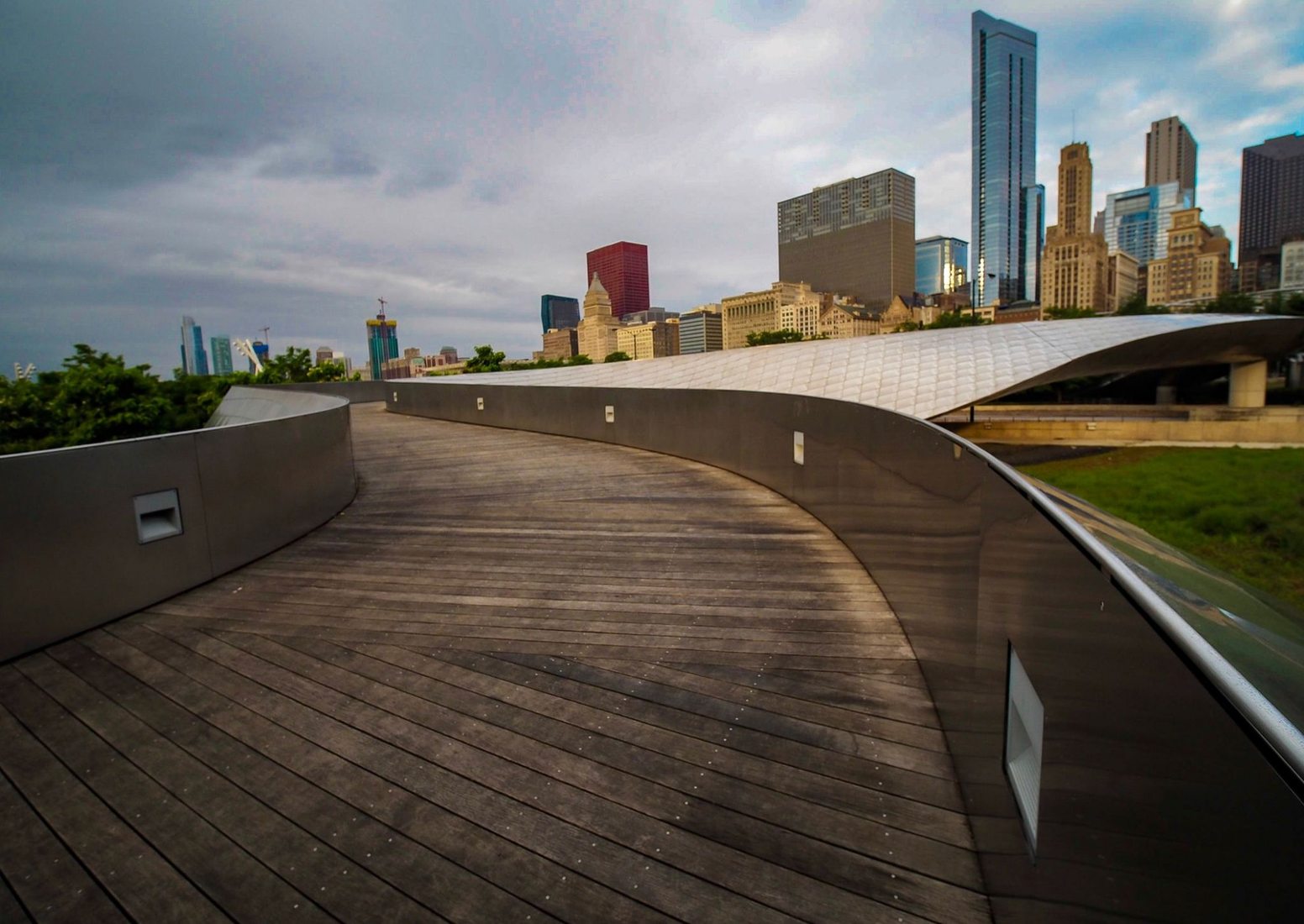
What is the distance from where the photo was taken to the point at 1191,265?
143 m

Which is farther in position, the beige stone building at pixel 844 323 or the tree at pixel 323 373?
the beige stone building at pixel 844 323

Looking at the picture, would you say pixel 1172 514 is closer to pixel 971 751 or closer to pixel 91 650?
pixel 971 751

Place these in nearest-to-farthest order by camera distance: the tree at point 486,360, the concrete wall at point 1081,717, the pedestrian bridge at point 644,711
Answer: the concrete wall at point 1081,717 → the pedestrian bridge at point 644,711 → the tree at point 486,360

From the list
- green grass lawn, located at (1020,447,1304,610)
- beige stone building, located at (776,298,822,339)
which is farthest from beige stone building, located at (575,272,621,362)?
green grass lawn, located at (1020,447,1304,610)

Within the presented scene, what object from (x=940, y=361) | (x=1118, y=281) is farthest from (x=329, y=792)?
(x=1118, y=281)

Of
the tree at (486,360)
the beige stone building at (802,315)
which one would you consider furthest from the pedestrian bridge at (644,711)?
the beige stone building at (802,315)

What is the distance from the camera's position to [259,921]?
181 centimetres

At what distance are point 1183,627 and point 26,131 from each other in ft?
107

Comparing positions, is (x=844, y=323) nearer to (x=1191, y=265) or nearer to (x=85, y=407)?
(x=1191, y=265)

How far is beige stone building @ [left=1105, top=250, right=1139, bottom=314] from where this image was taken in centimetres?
15888

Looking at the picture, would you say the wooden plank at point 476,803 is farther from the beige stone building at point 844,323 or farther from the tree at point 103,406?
the beige stone building at point 844,323

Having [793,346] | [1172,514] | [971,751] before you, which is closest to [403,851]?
[971,751]

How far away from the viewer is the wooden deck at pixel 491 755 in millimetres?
1904

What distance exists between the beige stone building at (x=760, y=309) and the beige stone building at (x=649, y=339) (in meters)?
21.5
